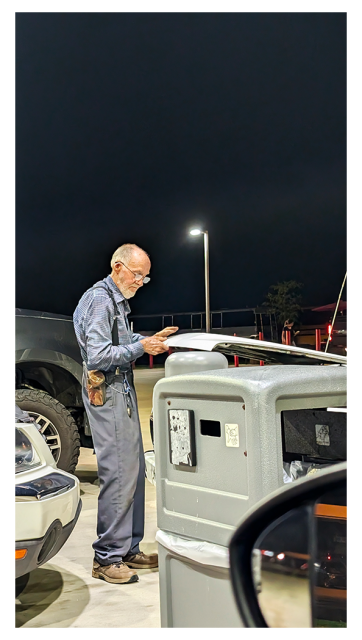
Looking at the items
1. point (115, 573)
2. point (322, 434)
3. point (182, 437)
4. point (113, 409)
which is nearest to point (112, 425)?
point (113, 409)

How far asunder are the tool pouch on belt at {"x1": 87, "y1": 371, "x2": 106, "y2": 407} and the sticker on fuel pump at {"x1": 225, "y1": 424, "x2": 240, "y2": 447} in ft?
3.05

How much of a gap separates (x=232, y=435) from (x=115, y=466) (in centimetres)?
100

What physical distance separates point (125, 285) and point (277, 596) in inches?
74.7

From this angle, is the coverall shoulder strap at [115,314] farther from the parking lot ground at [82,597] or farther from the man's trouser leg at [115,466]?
the parking lot ground at [82,597]

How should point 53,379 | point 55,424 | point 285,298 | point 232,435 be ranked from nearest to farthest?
point 232,435 → point 55,424 → point 53,379 → point 285,298

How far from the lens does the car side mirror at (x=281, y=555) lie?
37.9 inches

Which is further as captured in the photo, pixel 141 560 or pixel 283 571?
pixel 141 560

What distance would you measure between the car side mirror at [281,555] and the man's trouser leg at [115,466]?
1589 millimetres

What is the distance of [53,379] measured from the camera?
3.95 m

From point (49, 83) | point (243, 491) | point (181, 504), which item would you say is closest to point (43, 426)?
point (181, 504)

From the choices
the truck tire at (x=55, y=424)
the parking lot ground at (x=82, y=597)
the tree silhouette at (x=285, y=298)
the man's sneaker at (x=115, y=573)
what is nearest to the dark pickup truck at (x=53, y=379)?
the truck tire at (x=55, y=424)

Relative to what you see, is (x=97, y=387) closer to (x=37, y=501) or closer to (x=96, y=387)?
(x=96, y=387)
